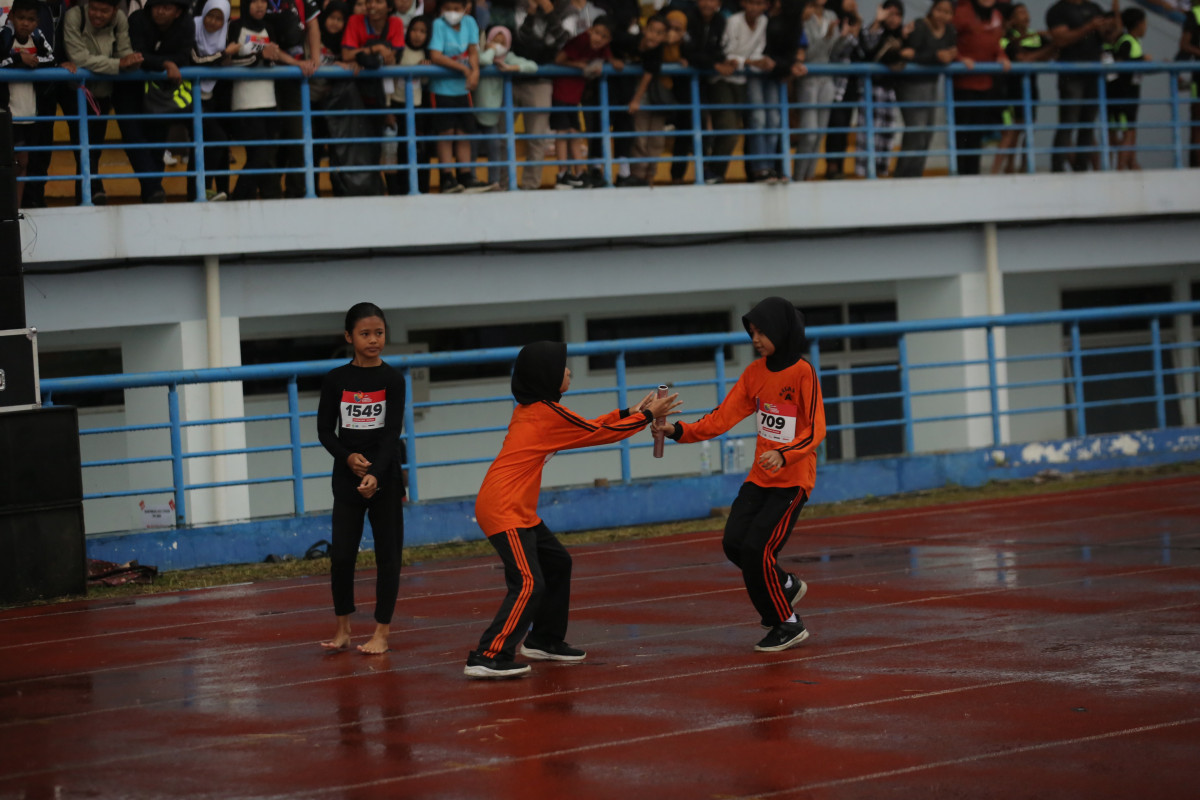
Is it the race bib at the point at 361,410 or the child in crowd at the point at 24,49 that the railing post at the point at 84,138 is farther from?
the race bib at the point at 361,410

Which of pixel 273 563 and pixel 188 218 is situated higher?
pixel 188 218

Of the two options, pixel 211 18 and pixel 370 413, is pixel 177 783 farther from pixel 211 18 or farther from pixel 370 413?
pixel 211 18

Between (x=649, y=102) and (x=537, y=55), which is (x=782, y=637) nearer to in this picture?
(x=537, y=55)

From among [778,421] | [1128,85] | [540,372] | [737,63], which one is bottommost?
[778,421]

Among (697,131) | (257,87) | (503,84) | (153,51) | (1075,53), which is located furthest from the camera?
(1075,53)

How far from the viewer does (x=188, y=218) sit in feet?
49.3

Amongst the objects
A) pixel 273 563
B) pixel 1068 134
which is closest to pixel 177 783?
pixel 273 563

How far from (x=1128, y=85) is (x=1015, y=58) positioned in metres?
1.61

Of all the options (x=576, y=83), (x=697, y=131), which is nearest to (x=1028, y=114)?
(x=697, y=131)

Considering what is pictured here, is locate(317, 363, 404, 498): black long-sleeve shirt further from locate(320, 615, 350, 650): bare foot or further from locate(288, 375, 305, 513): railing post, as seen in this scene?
locate(288, 375, 305, 513): railing post

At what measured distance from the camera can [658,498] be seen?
14.1 metres

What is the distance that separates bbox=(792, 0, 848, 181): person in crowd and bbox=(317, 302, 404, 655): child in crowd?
976 centimetres

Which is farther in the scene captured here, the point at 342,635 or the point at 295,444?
the point at 295,444

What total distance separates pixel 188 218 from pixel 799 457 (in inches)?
350
